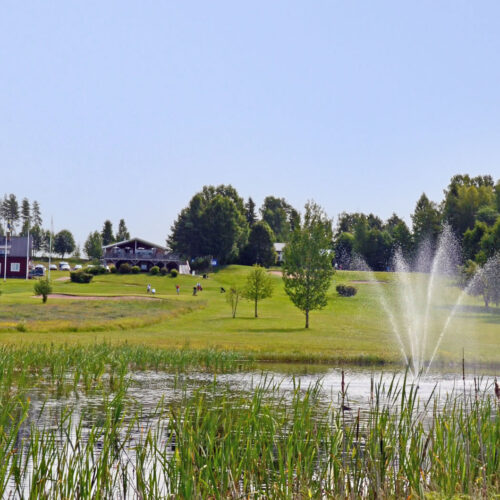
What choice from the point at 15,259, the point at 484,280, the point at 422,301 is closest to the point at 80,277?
the point at 15,259

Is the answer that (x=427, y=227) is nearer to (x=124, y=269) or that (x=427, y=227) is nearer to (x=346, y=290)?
(x=346, y=290)

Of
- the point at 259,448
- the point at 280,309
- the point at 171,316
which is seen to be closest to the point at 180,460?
the point at 259,448

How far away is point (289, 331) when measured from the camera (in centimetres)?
5384

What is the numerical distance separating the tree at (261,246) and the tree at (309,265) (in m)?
85.2

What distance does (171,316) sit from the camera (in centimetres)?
6016

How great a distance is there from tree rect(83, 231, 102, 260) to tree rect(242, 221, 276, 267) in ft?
185

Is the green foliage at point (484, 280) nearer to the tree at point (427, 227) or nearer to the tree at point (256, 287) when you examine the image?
the tree at point (256, 287)

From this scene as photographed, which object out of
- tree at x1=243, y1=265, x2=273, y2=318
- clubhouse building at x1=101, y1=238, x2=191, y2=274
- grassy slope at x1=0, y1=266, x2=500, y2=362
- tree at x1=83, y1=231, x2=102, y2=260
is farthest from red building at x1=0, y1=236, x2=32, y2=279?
tree at x1=83, y1=231, x2=102, y2=260

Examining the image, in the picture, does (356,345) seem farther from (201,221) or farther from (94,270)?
(201,221)

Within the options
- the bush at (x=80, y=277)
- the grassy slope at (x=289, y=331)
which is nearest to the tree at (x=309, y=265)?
the grassy slope at (x=289, y=331)

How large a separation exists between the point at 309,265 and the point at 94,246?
139551 mm

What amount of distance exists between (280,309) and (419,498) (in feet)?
216

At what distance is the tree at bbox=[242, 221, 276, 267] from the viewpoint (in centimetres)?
14538

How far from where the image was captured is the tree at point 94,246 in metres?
188
